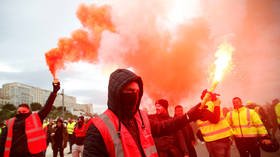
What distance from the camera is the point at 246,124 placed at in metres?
6.77

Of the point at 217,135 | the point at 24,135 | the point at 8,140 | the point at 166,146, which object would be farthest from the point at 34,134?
the point at 217,135

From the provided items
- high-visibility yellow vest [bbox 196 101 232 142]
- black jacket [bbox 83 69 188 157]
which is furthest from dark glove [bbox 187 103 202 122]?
high-visibility yellow vest [bbox 196 101 232 142]

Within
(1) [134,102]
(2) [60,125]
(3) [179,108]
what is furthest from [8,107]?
(1) [134,102]

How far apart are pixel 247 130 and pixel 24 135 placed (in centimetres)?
537

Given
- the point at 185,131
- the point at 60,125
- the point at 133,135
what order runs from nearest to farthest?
the point at 133,135 → the point at 185,131 → the point at 60,125

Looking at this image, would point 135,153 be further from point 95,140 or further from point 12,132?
point 12,132

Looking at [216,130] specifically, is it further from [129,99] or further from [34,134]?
[129,99]

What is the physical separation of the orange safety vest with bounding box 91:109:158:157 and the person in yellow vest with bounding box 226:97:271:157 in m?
5.17

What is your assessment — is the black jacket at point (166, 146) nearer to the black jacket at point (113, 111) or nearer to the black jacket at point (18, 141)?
the black jacket at point (18, 141)

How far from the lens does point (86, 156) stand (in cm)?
211

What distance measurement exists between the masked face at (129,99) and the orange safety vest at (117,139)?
0.12 metres

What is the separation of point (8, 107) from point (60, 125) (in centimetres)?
5614

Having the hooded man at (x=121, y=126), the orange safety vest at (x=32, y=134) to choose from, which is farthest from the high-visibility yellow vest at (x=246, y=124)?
the hooded man at (x=121, y=126)

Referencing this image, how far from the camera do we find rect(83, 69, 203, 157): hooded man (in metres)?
2.11
